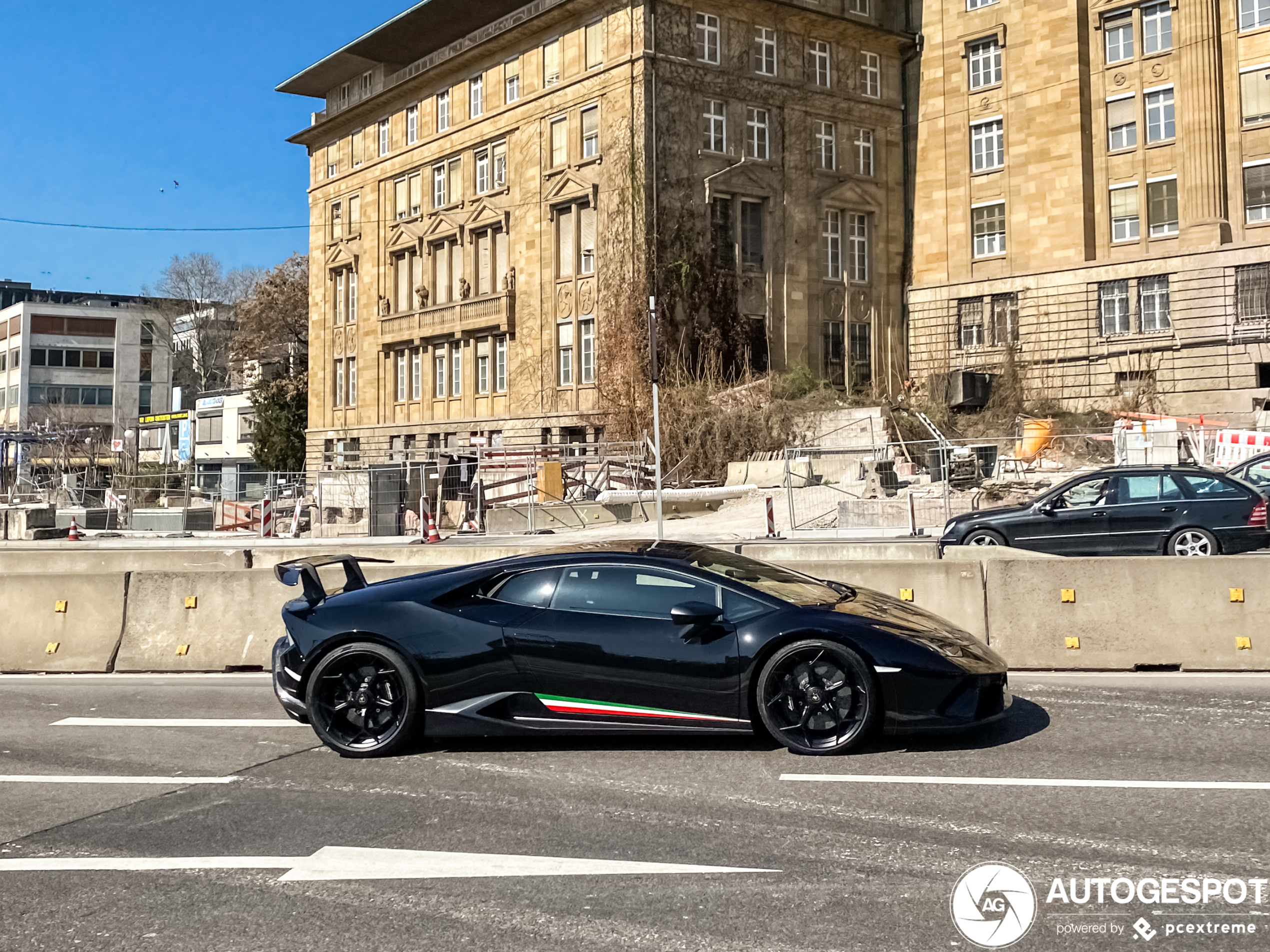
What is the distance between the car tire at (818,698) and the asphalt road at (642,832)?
0.18 m

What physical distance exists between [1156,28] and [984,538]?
31.0 meters

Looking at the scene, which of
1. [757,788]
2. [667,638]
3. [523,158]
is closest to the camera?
[757,788]

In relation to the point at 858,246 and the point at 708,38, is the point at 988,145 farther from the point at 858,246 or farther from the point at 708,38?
the point at 708,38

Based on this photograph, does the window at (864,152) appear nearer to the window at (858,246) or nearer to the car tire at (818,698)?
the window at (858,246)

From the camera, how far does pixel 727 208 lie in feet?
145

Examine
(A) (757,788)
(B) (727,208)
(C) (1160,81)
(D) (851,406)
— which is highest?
(C) (1160,81)

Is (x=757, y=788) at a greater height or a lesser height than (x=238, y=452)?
lesser

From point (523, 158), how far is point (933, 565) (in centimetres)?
3916

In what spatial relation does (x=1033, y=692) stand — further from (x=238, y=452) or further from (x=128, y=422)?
(x=128, y=422)

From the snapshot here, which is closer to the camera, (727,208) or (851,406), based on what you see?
(851,406)

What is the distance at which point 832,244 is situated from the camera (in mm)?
46500

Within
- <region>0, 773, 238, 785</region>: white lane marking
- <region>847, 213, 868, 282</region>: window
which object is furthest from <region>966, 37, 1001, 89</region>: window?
<region>0, 773, 238, 785</region>: white lane marking

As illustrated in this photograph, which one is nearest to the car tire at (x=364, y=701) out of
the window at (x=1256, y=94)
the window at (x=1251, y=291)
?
the window at (x=1251, y=291)

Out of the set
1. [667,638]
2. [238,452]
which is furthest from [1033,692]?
[238,452]
